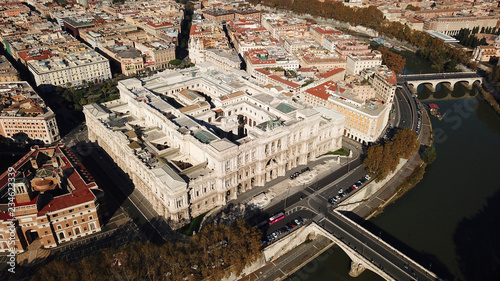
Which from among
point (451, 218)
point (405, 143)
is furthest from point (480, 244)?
point (405, 143)

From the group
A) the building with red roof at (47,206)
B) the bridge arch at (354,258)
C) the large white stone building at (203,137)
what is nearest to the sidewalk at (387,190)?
the bridge arch at (354,258)

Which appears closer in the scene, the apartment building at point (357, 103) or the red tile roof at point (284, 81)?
the apartment building at point (357, 103)

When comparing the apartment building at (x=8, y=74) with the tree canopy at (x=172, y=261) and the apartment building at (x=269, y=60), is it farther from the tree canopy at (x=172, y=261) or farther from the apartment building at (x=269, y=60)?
the tree canopy at (x=172, y=261)

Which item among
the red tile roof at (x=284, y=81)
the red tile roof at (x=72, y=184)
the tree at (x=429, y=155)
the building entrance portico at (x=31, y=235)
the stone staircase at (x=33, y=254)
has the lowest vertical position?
the stone staircase at (x=33, y=254)

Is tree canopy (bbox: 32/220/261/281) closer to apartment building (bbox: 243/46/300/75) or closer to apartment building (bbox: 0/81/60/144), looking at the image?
apartment building (bbox: 0/81/60/144)

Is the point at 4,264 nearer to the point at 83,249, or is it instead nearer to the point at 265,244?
the point at 83,249

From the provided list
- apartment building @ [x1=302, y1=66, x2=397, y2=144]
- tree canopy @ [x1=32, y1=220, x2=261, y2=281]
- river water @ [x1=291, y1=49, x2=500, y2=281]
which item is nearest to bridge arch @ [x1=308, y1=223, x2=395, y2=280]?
river water @ [x1=291, y1=49, x2=500, y2=281]
